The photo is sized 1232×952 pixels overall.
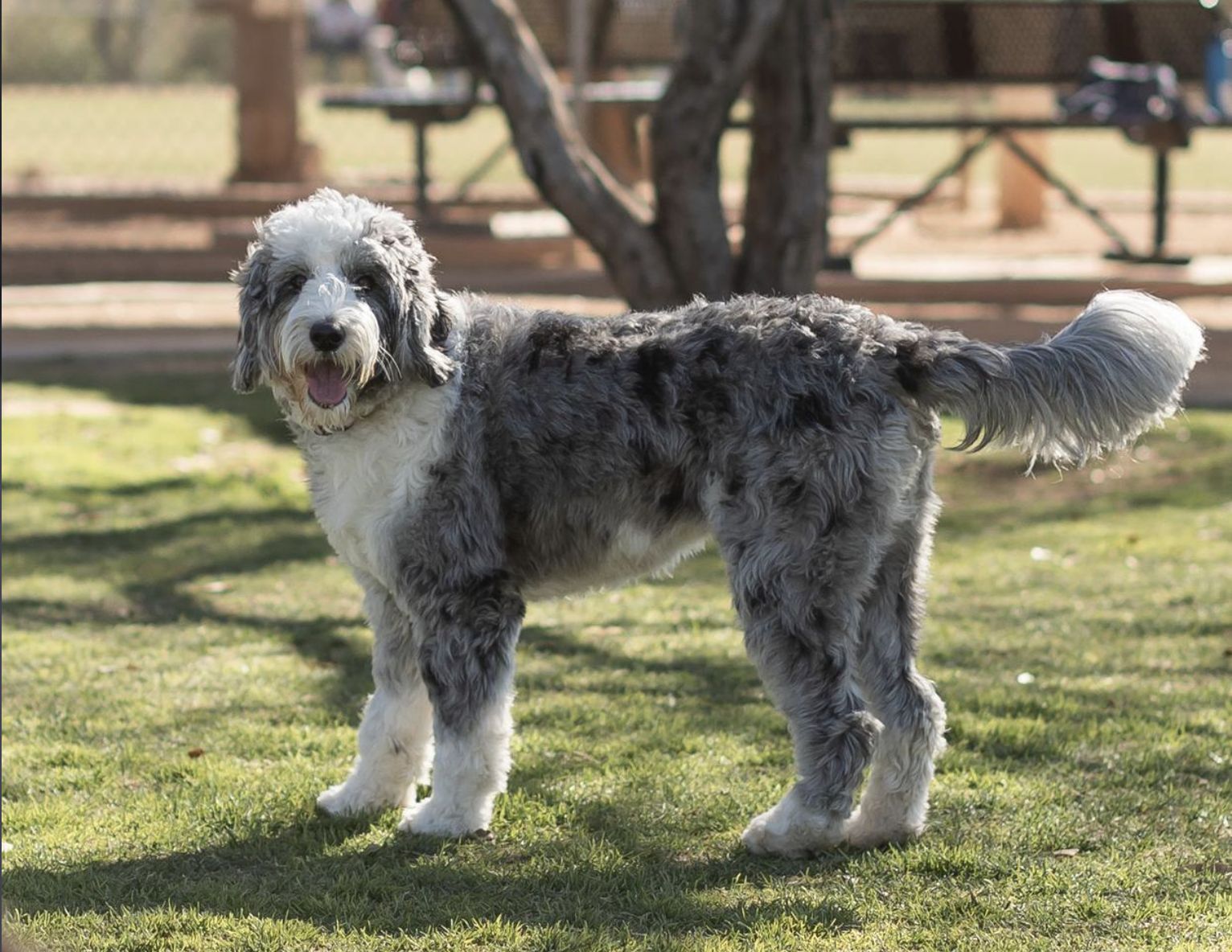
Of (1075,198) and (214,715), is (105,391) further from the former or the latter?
(1075,198)

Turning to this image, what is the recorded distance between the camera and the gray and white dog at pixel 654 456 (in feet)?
14.0

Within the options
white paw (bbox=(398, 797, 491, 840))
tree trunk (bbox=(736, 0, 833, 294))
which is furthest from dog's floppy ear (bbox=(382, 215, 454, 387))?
tree trunk (bbox=(736, 0, 833, 294))

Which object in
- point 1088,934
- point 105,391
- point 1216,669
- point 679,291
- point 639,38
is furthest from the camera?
point 639,38

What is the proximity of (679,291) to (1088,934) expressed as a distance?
17.5 ft

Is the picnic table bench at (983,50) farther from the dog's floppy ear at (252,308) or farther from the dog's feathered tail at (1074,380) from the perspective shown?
the dog's feathered tail at (1074,380)

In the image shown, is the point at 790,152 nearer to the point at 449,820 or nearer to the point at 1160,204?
the point at 449,820

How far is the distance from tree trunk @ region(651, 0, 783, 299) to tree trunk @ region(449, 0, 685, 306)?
13 centimetres

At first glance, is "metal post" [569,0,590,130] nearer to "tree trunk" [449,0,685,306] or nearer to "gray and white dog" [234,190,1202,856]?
"tree trunk" [449,0,685,306]

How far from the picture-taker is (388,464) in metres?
4.56

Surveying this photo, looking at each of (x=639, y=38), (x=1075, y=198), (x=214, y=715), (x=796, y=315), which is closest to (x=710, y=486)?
(x=796, y=315)

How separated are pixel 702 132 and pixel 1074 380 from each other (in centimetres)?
460

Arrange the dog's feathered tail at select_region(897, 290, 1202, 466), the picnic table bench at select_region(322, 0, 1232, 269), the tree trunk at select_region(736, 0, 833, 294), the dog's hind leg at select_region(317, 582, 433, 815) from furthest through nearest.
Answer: the picnic table bench at select_region(322, 0, 1232, 269) < the tree trunk at select_region(736, 0, 833, 294) < the dog's hind leg at select_region(317, 582, 433, 815) < the dog's feathered tail at select_region(897, 290, 1202, 466)

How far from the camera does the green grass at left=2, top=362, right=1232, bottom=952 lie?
4.09m

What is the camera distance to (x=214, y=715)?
5.77 metres
